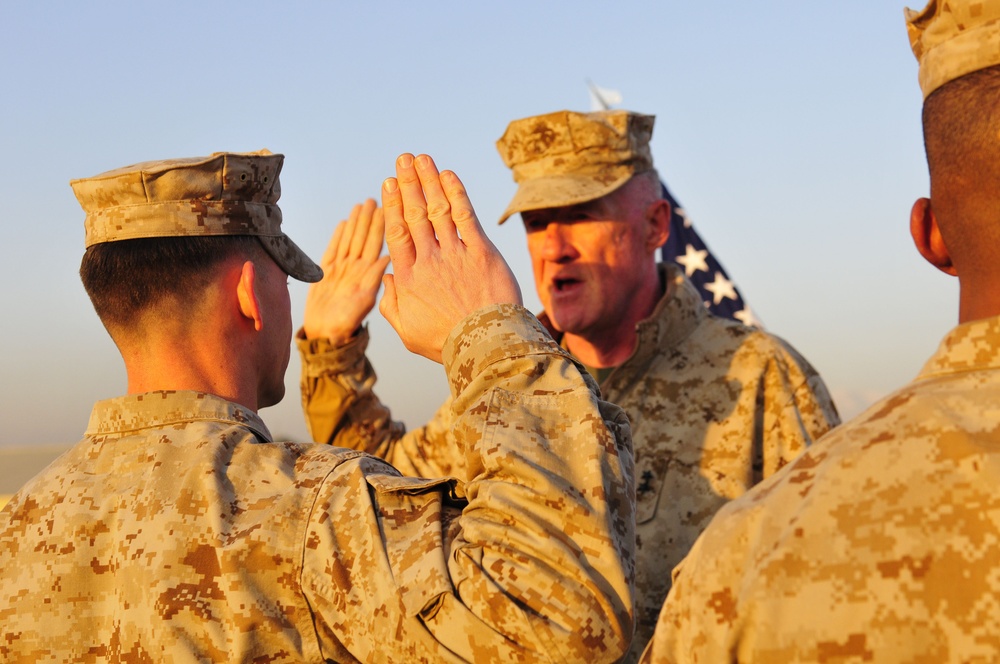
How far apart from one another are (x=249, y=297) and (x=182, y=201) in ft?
1.07

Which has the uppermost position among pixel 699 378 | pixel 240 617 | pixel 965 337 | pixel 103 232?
pixel 103 232

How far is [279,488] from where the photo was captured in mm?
2746

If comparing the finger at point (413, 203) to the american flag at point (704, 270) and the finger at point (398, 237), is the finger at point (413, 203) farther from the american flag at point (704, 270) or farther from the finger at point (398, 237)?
the american flag at point (704, 270)

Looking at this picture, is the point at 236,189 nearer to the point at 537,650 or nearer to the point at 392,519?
the point at 392,519

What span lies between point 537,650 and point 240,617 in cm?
68

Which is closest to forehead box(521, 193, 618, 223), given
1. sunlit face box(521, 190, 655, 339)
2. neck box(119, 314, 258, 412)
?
sunlit face box(521, 190, 655, 339)

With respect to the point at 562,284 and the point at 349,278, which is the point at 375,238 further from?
the point at 562,284

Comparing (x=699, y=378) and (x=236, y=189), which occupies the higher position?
(x=236, y=189)

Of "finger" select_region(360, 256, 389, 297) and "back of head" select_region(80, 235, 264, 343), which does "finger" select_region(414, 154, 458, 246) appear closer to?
"back of head" select_region(80, 235, 264, 343)

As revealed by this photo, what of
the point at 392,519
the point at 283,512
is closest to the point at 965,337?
the point at 392,519

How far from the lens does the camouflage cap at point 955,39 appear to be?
2.02m

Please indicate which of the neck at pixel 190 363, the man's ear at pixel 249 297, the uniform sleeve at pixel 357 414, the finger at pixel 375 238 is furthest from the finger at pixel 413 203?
the uniform sleeve at pixel 357 414

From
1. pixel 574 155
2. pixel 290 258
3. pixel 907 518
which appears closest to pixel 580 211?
pixel 574 155

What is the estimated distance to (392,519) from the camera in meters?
2.65
